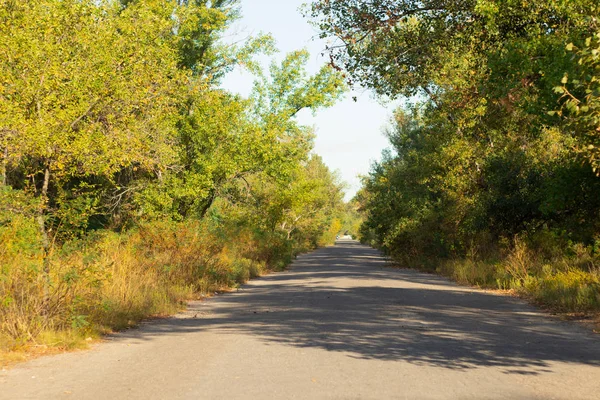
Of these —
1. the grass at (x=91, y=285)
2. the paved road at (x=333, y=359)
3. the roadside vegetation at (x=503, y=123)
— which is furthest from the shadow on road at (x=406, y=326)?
the roadside vegetation at (x=503, y=123)

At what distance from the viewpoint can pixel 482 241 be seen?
1216 inches

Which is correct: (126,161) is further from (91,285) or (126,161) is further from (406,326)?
(406,326)

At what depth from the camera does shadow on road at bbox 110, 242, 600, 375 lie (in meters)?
9.70

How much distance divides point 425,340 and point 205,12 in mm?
25231

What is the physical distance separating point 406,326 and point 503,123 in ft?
47.7

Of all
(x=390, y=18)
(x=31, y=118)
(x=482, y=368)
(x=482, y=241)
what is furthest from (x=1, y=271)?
(x=482, y=241)

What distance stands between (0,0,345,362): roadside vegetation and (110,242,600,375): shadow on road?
5.35ft

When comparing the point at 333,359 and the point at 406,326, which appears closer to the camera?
the point at 333,359

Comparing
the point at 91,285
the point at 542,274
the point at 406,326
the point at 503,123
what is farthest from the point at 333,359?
the point at 503,123

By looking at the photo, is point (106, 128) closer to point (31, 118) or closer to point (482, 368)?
point (31, 118)

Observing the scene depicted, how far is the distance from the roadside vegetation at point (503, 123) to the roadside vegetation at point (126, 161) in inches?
96.3

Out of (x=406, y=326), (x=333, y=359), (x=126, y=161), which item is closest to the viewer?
(x=333, y=359)

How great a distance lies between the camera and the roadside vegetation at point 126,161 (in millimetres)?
12562

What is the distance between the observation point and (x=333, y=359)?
30.5 ft
